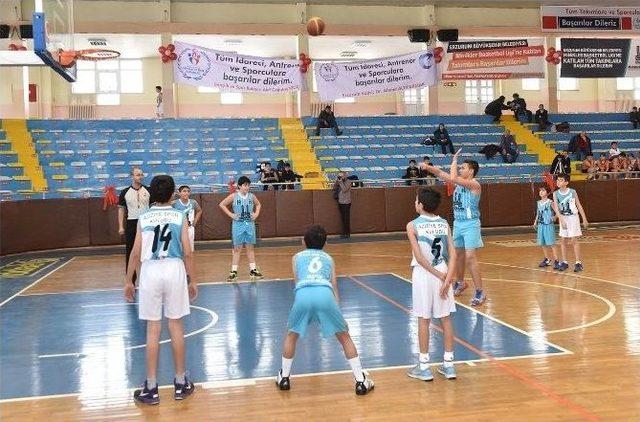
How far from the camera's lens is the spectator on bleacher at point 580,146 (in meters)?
23.8

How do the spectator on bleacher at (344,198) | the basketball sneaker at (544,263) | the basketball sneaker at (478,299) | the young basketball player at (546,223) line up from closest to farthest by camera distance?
the basketball sneaker at (478,299) → the young basketball player at (546,223) → the basketball sneaker at (544,263) → the spectator on bleacher at (344,198)

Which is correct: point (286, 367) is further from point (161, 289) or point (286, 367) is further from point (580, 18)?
point (580, 18)

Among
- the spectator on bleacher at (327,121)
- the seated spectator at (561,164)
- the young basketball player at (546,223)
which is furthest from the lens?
the spectator on bleacher at (327,121)

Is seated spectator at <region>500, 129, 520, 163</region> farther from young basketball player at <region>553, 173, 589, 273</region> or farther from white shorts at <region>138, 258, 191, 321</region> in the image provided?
white shorts at <region>138, 258, 191, 321</region>

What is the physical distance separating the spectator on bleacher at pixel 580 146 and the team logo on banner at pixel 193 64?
13079mm

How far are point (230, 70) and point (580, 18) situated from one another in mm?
14094

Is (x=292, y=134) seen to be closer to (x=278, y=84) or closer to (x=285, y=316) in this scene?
(x=278, y=84)

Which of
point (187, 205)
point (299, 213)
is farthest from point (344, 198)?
point (187, 205)

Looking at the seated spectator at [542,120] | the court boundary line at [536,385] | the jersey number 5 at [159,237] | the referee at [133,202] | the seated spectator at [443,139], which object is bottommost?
the court boundary line at [536,385]

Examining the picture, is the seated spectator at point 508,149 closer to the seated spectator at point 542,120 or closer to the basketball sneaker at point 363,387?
the seated spectator at point 542,120

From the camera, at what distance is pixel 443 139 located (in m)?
23.5

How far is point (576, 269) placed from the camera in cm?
1209

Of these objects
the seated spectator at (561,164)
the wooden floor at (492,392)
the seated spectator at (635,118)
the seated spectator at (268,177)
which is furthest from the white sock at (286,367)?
the seated spectator at (635,118)

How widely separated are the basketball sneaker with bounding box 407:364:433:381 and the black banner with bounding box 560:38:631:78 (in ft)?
75.0
